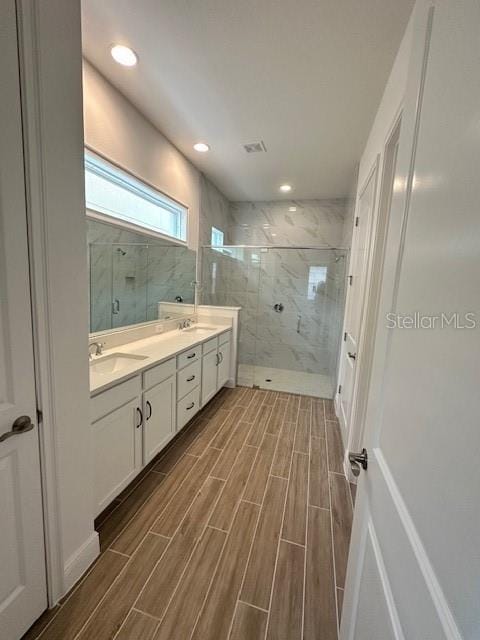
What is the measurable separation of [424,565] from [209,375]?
257 centimetres

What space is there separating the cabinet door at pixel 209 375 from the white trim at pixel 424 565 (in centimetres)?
225

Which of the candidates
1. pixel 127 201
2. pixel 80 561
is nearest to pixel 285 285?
pixel 127 201

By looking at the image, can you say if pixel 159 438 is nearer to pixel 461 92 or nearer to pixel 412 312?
pixel 412 312

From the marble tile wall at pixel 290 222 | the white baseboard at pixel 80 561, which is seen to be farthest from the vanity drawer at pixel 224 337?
the white baseboard at pixel 80 561

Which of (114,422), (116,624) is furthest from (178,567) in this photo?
(114,422)

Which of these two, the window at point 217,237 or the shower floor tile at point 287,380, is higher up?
the window at point 217,237

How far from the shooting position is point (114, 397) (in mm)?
1526

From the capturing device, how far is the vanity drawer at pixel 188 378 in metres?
2.29

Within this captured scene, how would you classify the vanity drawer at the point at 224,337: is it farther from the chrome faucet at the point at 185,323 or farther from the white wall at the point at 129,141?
the white wall at the point at 129,141

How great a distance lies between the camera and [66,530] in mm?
1190

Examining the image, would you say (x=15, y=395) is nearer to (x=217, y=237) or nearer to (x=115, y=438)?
(x=115, y=438)

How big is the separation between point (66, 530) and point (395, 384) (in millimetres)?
1460

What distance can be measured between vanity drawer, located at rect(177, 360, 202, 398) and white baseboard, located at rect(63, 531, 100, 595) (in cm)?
106

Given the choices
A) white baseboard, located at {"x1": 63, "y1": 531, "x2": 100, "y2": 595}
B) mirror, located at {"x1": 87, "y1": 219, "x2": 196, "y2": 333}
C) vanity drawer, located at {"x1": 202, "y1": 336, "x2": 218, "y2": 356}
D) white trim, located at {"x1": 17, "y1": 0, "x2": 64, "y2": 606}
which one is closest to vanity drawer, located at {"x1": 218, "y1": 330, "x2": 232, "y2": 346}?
vanity drawer, located at {"x1": 202, "y1": 336, "x2": 218, "y2": 356}
